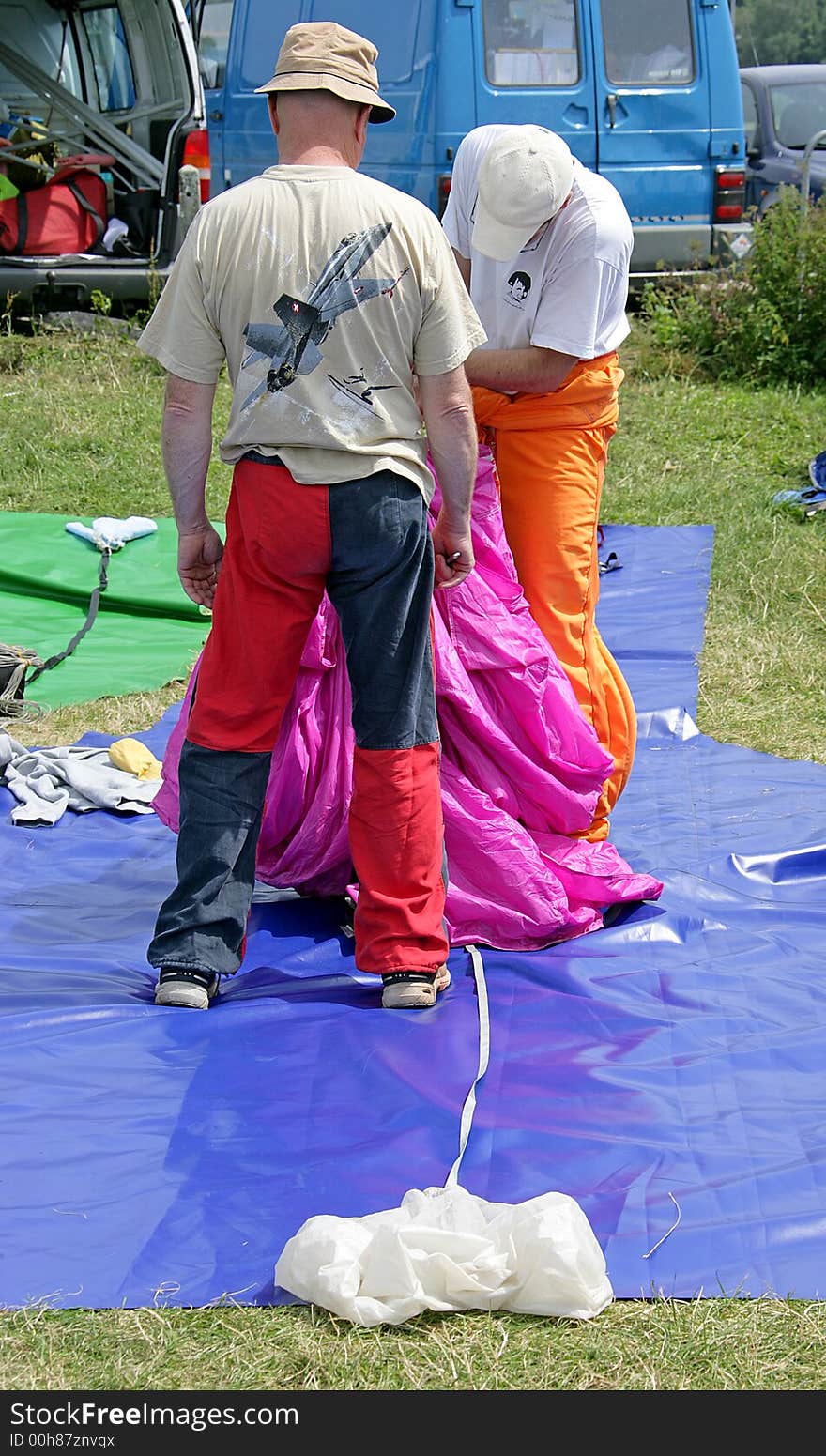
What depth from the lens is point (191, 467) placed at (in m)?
2.96

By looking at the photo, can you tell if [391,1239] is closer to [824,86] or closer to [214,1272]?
[214,1272]

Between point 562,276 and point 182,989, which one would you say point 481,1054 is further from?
point 562,276

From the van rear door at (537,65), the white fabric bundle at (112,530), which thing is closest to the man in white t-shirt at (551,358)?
the white fabric bundle at (112,530)

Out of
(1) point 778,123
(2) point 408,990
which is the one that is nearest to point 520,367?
(2) point 408,990

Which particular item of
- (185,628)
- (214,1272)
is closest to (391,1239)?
(214,1272)

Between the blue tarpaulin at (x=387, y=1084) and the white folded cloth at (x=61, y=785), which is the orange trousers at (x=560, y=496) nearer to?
the blue tarpaulin at (x=387, y=1084)

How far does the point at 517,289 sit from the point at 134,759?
5.31ft

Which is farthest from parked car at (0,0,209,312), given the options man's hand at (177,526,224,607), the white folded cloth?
man's hand at (177,526,224,607)

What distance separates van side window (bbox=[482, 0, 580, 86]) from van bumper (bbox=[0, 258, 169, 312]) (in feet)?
7.67

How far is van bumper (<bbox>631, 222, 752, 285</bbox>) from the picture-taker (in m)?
9.57

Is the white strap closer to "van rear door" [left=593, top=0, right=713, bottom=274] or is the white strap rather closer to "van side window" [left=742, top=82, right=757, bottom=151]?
"van rear door" [left=593, top=0, right=713, bottom=274]

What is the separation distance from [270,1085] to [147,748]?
6.04 feet

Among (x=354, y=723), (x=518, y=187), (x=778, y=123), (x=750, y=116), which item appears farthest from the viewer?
(x=750, y=116)
